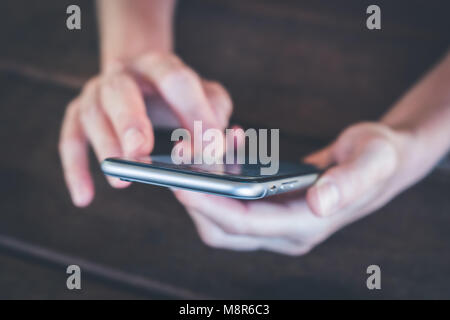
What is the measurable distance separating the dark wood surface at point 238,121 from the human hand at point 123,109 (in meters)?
0.06

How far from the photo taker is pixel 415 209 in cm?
55

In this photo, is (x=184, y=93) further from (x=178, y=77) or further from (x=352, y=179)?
(x=352, y=179)

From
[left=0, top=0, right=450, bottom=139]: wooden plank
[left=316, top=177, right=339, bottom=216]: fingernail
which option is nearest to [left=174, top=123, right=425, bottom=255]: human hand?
[left=316, top=177, right=339, bottom=216]: fingernail

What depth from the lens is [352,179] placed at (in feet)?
1.48

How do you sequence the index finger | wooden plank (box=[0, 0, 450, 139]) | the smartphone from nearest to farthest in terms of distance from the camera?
the smartphone < the index finger < wooden plank (box=[0, 0, 450, 139])

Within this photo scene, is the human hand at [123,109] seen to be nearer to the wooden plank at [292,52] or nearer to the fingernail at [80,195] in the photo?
the fingernail at [80,195]

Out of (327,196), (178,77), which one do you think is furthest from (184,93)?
(327,196)

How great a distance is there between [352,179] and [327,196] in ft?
0.13

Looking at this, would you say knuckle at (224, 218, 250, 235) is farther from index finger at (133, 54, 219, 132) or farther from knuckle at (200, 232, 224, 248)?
index finger at (133, 54, 219, 132)

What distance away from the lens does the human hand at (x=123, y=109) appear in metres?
0.51

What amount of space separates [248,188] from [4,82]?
580 mm

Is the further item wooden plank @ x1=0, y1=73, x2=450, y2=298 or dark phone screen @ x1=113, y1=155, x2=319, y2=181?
wooden plank @ x1=0, y1=73, x2=450, y2=298

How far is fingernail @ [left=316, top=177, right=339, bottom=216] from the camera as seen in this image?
43 centimetres

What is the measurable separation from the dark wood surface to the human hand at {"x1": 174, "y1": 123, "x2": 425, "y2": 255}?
0.02m
